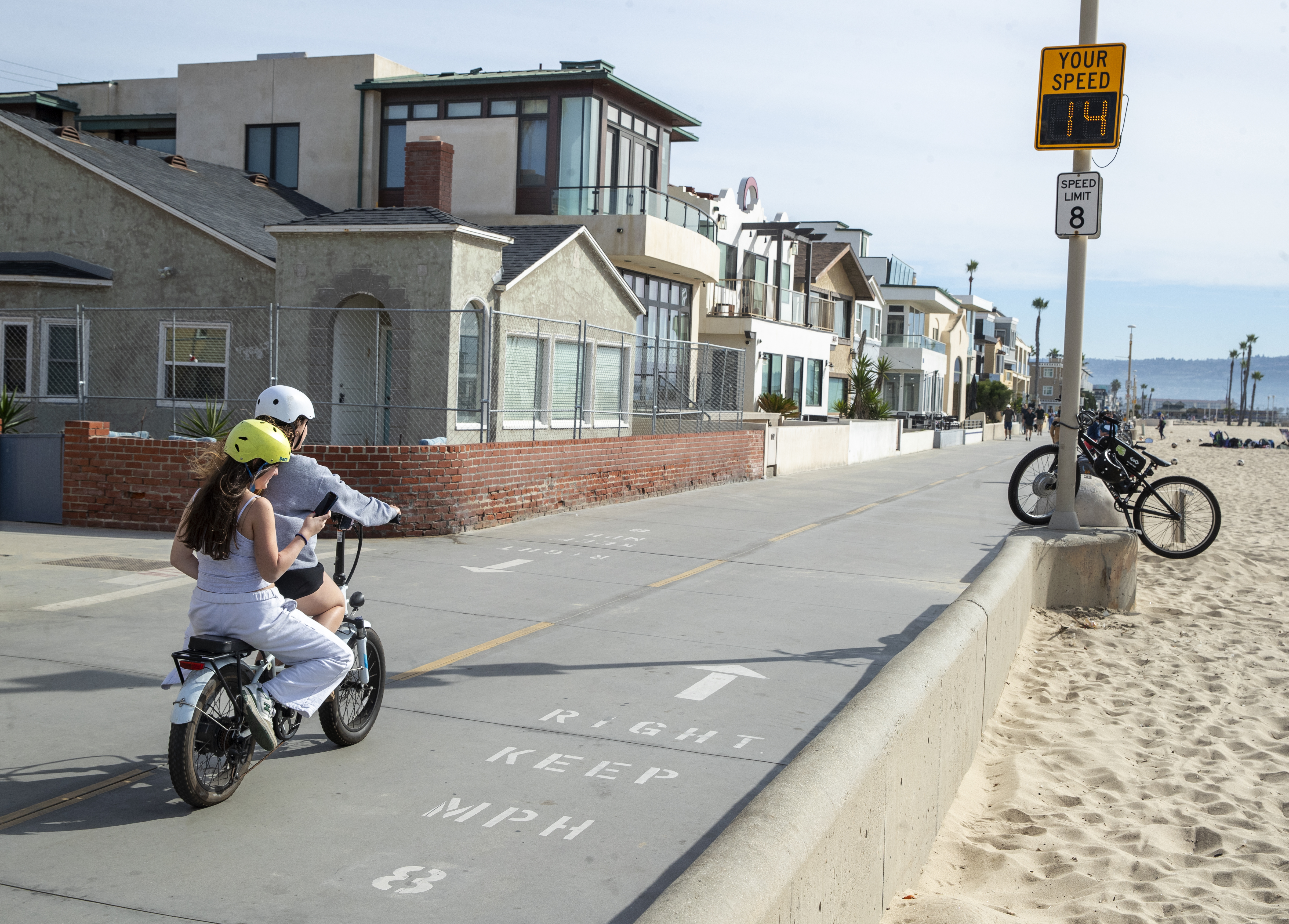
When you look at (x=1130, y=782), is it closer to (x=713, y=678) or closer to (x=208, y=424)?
(x=713, y=678)

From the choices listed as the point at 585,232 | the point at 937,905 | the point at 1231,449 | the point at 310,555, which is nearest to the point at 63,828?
the point at 310,555

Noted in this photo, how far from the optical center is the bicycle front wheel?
12.4 meters

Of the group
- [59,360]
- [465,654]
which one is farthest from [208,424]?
[465,654]

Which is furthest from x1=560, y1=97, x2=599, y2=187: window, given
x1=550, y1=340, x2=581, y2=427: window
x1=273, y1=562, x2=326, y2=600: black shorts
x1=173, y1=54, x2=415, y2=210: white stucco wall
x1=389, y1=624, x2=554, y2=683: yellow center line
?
x1=273, y1=562, x2=326, y2=600: black shorts

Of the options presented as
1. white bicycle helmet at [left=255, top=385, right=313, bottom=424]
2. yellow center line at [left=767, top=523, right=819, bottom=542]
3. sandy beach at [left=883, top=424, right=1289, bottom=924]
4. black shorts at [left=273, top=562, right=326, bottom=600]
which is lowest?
sandy beach at [left=883, top=424, right=1289, bottom=924]

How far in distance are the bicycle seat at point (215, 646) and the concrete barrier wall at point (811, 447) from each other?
21482 millimetres

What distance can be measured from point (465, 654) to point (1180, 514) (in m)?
8.86

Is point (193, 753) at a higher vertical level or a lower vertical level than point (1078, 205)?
lower

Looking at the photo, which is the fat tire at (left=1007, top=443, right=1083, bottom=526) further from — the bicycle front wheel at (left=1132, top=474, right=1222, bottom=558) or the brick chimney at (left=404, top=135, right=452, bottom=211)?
the brick chimney at (left=404, top=135, right=452, bottom=211)

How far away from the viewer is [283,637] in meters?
4.64

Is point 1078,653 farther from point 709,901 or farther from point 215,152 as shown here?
point 215,152

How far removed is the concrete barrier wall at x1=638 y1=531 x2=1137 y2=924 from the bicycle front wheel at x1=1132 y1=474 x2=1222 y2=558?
611 cm

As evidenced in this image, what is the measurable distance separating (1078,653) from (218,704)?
678 centimetres

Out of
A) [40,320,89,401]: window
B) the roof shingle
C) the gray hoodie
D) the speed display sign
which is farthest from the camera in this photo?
the roof shingle
